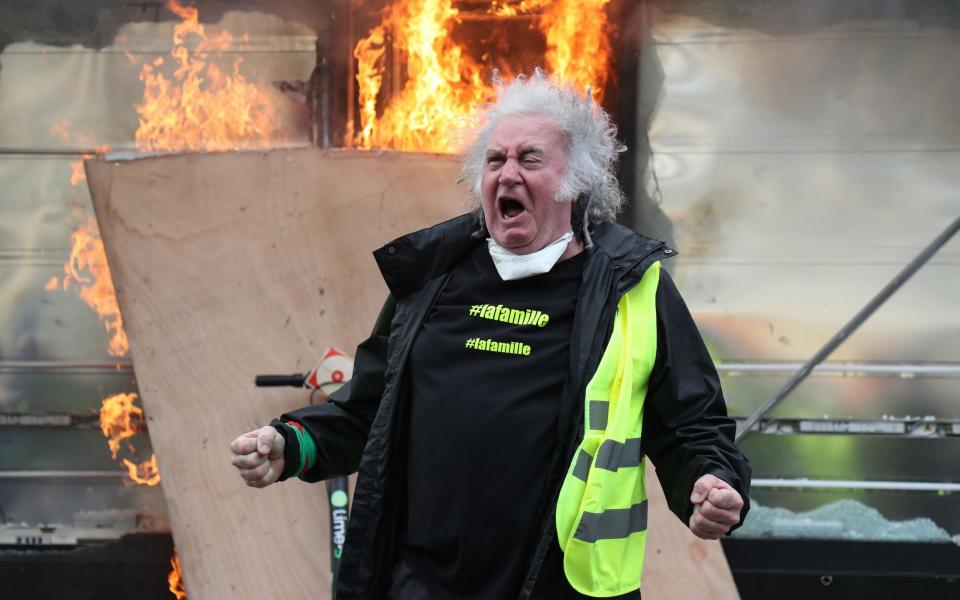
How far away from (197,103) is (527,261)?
275cm

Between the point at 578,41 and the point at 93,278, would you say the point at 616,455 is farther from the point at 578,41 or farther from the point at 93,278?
the point at 93,278

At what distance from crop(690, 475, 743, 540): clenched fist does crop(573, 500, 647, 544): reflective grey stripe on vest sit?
0.57ft

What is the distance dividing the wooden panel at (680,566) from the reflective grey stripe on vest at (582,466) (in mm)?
1864

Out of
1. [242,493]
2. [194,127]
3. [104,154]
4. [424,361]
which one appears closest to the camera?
[424,361]

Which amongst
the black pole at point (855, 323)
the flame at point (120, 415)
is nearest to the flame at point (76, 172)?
the flame at point (120, 415)

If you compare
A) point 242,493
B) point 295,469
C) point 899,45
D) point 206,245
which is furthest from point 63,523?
point 899,45

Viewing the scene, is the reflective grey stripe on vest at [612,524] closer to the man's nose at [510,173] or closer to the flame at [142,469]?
the man's nose at [510,173]

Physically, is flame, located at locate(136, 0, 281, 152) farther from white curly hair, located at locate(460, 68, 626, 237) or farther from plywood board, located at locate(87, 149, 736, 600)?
white curly hair, located at locate(460, 68, 626, 237)

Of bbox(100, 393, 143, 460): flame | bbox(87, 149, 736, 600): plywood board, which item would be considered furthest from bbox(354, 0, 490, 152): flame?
bbox(100, 393, 143, 460): flame

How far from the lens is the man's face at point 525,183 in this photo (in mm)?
2447

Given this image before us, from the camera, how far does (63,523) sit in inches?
185

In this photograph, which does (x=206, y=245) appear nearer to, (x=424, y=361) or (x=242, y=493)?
(x=242, y=493)

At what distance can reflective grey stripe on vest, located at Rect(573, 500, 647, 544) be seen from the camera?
217 centimetres

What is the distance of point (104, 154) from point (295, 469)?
8.20ft
